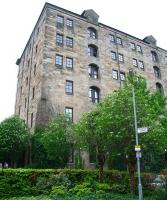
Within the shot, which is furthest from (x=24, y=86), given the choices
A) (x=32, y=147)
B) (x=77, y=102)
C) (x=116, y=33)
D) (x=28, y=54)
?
(x=116, y=33)

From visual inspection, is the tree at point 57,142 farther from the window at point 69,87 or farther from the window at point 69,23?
the window at point 69,23

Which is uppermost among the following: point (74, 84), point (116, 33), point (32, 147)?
point (116, 33)

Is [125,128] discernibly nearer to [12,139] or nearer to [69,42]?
[12,139]

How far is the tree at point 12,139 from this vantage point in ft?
94.2

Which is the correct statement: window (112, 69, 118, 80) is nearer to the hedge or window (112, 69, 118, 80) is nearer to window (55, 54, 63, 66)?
window (55, 54, 63, 66)

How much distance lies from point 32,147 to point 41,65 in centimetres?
1102

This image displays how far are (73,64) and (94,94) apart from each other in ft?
17.4

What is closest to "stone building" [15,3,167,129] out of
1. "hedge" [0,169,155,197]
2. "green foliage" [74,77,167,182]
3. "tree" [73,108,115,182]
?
"tree" [73,108,115,182]

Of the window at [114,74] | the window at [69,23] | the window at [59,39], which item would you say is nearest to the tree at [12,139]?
the window at [59,39]

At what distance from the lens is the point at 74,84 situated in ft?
118

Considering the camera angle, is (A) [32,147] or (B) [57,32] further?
(B) [57,32]

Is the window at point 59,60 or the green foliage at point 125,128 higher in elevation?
the window at point 59,60

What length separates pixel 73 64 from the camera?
1470 inches

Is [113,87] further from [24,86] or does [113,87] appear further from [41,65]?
[24,86]
